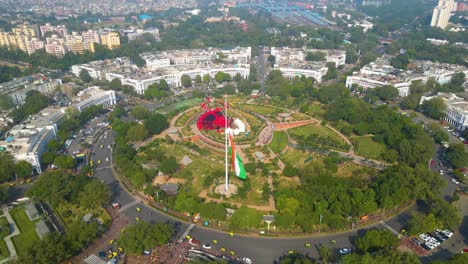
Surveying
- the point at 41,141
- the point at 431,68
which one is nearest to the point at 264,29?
the point at 431,68

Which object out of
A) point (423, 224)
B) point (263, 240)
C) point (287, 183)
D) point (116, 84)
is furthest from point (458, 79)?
point (116, 84)

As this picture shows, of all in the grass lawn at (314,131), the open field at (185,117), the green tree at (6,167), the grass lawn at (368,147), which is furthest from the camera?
the open field at (185,117)

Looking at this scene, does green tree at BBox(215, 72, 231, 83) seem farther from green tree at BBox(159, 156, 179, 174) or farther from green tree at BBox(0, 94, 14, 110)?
green tree at BBox(0, 94, 14, 110)

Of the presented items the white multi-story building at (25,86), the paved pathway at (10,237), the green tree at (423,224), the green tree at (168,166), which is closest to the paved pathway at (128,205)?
the green tree at (168,166)

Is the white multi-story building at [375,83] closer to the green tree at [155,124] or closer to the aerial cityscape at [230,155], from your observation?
the aerial cityscape at [230,155]

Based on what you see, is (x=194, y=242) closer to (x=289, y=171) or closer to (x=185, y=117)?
(x=289, y=171)

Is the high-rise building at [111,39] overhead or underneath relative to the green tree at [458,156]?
overhead
